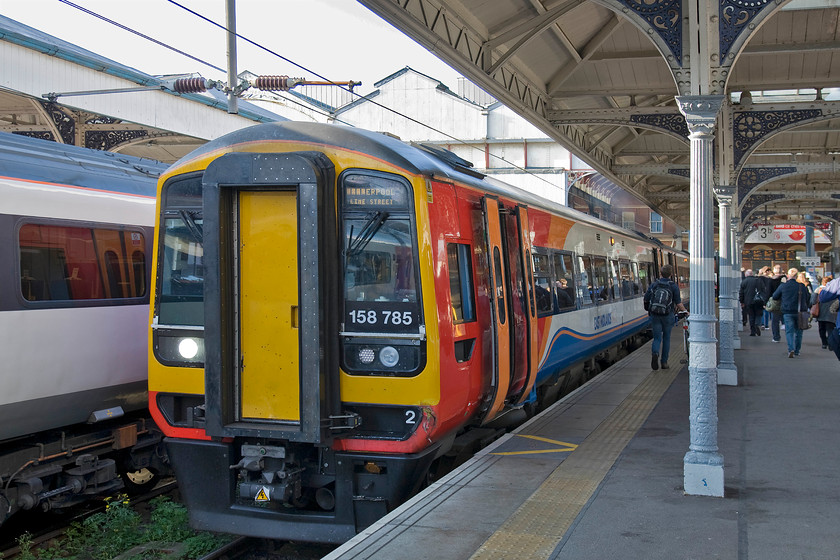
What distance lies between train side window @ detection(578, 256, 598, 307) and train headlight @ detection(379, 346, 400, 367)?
6094 mm

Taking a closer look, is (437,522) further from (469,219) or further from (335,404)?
(469,219)

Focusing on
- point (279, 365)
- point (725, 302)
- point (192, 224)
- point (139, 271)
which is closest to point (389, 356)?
point (279, 365)

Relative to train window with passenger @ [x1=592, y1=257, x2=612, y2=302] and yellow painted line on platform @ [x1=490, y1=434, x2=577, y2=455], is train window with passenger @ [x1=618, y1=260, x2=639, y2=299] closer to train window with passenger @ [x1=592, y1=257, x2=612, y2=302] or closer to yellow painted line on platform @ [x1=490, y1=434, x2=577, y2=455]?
train window with passenger @ [x1=592, y1=257, x2=612, y2=302]

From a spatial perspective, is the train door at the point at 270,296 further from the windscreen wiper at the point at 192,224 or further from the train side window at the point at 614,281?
the train side window at the point at 614,281

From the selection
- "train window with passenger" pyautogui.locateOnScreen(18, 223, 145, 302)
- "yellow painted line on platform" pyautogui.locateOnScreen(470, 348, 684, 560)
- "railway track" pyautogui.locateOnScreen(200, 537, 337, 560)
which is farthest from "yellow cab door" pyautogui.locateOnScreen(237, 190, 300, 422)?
"train window with passenger" pyautogui.locateOnScreen(18, 223, 145, 302)

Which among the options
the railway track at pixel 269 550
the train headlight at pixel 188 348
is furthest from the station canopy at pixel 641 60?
the railway track at pixel 269 550

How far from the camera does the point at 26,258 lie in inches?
264

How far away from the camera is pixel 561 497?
6.20 meters

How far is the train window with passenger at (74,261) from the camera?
676 centimetres

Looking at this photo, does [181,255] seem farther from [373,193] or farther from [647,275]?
[647,275]

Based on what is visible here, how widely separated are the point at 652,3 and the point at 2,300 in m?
5.86

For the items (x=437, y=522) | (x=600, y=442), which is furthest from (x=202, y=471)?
(x=600, y=442)

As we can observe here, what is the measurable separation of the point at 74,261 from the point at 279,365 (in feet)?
8.43

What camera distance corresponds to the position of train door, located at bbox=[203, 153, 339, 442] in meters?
5.75
